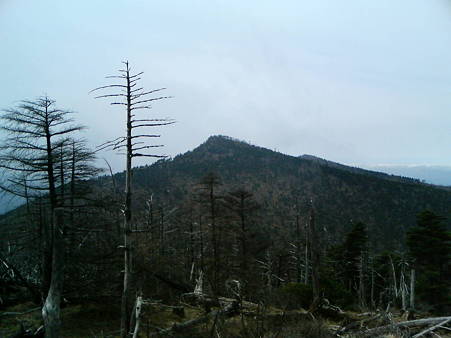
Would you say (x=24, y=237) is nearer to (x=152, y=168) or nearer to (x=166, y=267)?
(x=166, y=267)

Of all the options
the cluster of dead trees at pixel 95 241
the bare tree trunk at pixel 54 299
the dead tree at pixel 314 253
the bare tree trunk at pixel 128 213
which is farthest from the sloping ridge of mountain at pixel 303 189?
the bare tree trunk at pixel 54 299

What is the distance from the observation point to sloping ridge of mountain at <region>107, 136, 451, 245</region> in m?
90.3

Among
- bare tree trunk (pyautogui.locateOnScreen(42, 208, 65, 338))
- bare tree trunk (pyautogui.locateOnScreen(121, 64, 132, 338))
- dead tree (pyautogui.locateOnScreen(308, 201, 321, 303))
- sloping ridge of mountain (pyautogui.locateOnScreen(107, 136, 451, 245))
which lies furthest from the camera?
sloping ridge of mountain (pyautogui.locateOnScreen(107, 136, 451, 245))

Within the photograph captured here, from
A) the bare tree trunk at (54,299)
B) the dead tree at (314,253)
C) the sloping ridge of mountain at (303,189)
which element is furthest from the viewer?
the sloping ridge of mountain at (303,189)

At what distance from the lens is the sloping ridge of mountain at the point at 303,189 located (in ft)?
296

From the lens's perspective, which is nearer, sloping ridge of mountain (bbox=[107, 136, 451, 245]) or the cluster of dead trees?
the cluster of dead trees

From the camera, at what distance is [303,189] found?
126438mm

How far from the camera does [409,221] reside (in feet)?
298

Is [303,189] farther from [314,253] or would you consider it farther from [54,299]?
[54,299]

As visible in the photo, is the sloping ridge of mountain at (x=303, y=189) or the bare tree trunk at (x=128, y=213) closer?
the bare tree trunk at (x=128, y=213)

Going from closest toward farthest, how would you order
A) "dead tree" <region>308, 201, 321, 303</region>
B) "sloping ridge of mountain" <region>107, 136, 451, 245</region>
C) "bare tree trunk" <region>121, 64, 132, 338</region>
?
1. "bare tree trunk" <region>121, 64, 132, 338</region>
2. "dead tree" <region>308, 201, 321, 303</region>
3. "sloping ridge of mountain" <region>107, 136, 451, 245</region>

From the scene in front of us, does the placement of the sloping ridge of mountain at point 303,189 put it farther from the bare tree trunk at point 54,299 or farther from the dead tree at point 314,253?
the bare tree trunk at point 54,299

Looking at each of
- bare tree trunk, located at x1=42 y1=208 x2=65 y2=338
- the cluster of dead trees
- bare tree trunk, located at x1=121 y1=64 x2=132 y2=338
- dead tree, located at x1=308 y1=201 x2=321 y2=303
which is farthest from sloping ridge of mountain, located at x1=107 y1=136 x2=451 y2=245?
bare tree trunk, located at x1=42 y1=208 x2=65 y2=338

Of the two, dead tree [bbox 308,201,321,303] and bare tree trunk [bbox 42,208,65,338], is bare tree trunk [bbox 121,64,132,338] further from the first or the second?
dead tree [bbox 308,201,321,303]
